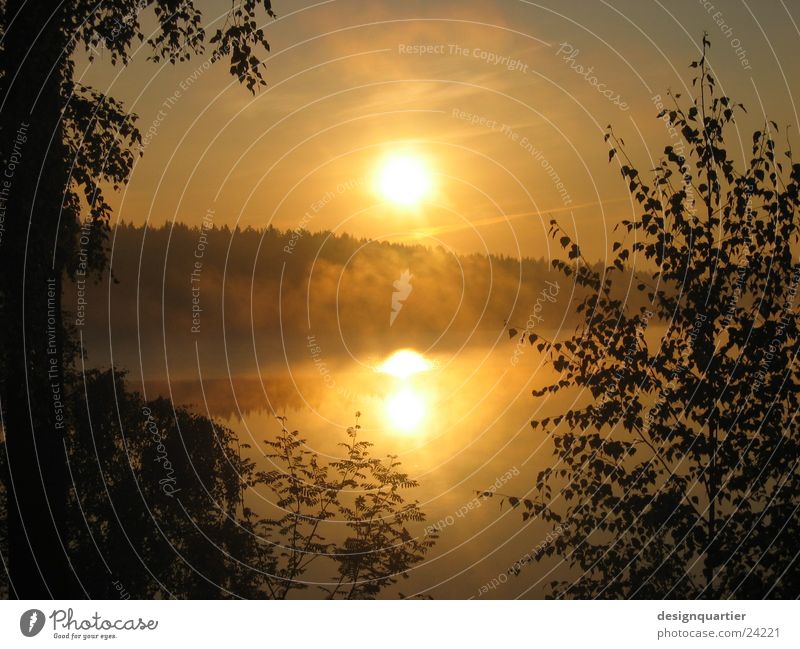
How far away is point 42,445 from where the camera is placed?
11602 millimetres

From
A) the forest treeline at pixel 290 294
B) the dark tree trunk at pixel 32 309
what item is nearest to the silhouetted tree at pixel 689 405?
the forest treeline at pixel 290 294

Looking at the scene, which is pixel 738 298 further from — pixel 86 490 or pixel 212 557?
pixel 86 490

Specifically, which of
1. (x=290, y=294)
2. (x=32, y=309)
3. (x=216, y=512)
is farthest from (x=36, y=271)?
(x=216, y=512)

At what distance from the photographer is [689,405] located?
11.7m

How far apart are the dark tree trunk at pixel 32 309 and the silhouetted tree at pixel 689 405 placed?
20.9 feet

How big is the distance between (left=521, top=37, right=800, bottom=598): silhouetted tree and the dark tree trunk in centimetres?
638

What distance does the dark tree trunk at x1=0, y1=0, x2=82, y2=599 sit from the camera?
11406mm

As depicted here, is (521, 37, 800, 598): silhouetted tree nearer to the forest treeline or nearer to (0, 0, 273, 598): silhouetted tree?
the forest treeline

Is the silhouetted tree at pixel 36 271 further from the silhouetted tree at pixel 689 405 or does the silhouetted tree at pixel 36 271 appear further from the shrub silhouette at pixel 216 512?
the silhouetted tree at pixel 689 405

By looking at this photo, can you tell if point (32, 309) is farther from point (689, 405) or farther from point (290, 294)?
point (689, 405)

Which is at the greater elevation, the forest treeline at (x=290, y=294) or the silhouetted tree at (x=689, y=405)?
the forest treeline at (x=290, y=294)

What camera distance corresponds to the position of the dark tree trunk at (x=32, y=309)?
11406 mm

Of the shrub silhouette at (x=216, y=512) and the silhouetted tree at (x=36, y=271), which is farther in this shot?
the shrub silhouette at (x=216, y=512)

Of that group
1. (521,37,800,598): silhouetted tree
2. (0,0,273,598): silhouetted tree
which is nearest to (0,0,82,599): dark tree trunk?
(0,0,273,598): silhouetted tree
